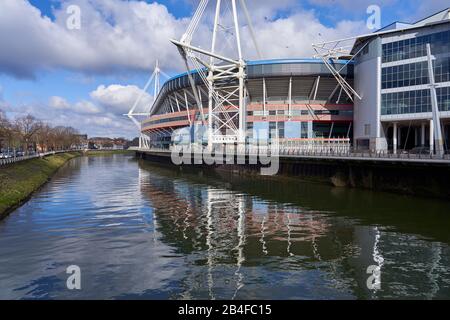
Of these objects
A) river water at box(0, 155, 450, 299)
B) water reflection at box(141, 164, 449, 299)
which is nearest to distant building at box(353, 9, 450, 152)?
river water at box(0, 155, 450, 299)

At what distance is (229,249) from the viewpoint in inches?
731

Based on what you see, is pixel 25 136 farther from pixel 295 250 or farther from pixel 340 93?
pixel 295 250

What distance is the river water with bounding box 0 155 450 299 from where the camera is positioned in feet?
44.4

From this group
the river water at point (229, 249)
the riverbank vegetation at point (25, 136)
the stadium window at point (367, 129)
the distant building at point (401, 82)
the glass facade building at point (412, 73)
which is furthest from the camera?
the riverbank vegetation at point (25, 136)

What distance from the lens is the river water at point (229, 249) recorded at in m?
13.5

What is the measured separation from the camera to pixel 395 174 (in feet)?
121

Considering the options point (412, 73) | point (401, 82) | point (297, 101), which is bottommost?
point (401, 82)

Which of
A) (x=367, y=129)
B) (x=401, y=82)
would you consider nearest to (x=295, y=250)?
(x=401, y=82)

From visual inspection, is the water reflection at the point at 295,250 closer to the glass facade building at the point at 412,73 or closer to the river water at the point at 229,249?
the river water at the point at 229,249

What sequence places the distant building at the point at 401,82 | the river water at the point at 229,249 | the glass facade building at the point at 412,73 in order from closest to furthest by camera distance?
the river water at the point at 229,249 < the glass facade building at the point at 412,73 < the distant building at the point at 401,82

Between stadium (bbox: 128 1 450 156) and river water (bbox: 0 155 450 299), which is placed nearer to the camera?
river water (bbox: 0 155 450 299)

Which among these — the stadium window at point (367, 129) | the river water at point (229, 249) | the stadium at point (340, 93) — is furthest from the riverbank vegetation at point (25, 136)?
the stadium window at point (367, 129)

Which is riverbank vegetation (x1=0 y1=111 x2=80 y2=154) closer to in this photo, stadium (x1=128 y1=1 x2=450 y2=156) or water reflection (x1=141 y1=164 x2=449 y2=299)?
stadium (x1=128 y1=1 x2=450 y2=156)
